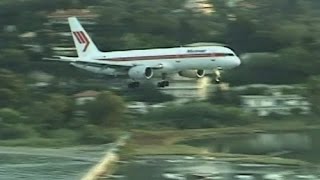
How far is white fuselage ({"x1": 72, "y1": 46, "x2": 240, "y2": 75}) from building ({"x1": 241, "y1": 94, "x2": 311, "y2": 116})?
3.98 m

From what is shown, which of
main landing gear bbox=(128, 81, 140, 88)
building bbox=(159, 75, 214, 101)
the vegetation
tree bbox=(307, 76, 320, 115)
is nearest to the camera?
the vegetation

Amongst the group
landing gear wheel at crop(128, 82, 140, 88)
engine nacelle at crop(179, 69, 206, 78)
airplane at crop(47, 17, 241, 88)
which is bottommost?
landing gear wheel at crop(128, 82, 140, 88)

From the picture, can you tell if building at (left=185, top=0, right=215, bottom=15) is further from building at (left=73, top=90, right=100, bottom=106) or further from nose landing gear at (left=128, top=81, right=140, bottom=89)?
nose landing gear at (left=128, top=81, right=140, bottom=89)

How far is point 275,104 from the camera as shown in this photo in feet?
108

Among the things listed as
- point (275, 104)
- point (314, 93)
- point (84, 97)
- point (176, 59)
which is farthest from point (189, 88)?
point (176, 59)

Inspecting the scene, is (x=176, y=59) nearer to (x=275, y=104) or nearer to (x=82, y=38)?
(x=82, y=38)

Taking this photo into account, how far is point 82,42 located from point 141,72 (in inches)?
168

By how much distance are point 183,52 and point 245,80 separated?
7.84m

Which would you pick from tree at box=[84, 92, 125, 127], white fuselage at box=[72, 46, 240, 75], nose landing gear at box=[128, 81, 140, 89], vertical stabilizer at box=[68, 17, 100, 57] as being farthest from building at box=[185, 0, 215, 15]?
tree at box=[84, 92, 125, 127]

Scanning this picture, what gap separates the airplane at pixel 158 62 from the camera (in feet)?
91.8

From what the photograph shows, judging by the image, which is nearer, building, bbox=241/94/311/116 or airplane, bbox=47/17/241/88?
airplane, bbox=47/17/241/88

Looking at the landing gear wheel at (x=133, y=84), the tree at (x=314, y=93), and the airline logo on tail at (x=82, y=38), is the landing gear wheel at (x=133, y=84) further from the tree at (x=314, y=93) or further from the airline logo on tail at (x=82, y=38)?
the tree at (x=314, y=93)

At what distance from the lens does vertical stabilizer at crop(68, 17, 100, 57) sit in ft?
104

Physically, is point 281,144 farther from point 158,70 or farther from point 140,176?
point 140,176
